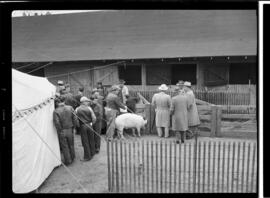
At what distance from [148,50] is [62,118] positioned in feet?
29.9

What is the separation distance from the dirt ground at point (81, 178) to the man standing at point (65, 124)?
345mm

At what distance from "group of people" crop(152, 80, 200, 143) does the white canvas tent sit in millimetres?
3296

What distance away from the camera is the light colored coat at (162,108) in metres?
7.62

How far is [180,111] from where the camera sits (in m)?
7.25

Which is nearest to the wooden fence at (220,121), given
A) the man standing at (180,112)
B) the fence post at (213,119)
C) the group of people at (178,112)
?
the fence post at (213,119)

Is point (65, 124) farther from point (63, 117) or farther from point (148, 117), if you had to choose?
point (148, 117)

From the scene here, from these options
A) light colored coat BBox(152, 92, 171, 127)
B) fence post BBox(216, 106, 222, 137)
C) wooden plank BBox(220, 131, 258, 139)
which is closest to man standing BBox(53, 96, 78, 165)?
light colored coat BBox(152, 92, 171, 127)

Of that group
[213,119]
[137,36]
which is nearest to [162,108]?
[213,119]

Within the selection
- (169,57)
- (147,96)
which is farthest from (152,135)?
(169,57)

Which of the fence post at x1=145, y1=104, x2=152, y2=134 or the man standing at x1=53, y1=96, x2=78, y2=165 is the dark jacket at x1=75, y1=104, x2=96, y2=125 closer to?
the man standing at x1=53, y1=96, x2=78, y2=165

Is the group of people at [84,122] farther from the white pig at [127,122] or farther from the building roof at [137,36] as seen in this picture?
the building roof at [137,36]

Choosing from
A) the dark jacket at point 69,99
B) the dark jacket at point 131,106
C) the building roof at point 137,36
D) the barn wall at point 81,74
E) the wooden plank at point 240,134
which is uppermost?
the building roof at point 137,36

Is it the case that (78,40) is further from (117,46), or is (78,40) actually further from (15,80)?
(15,80)
